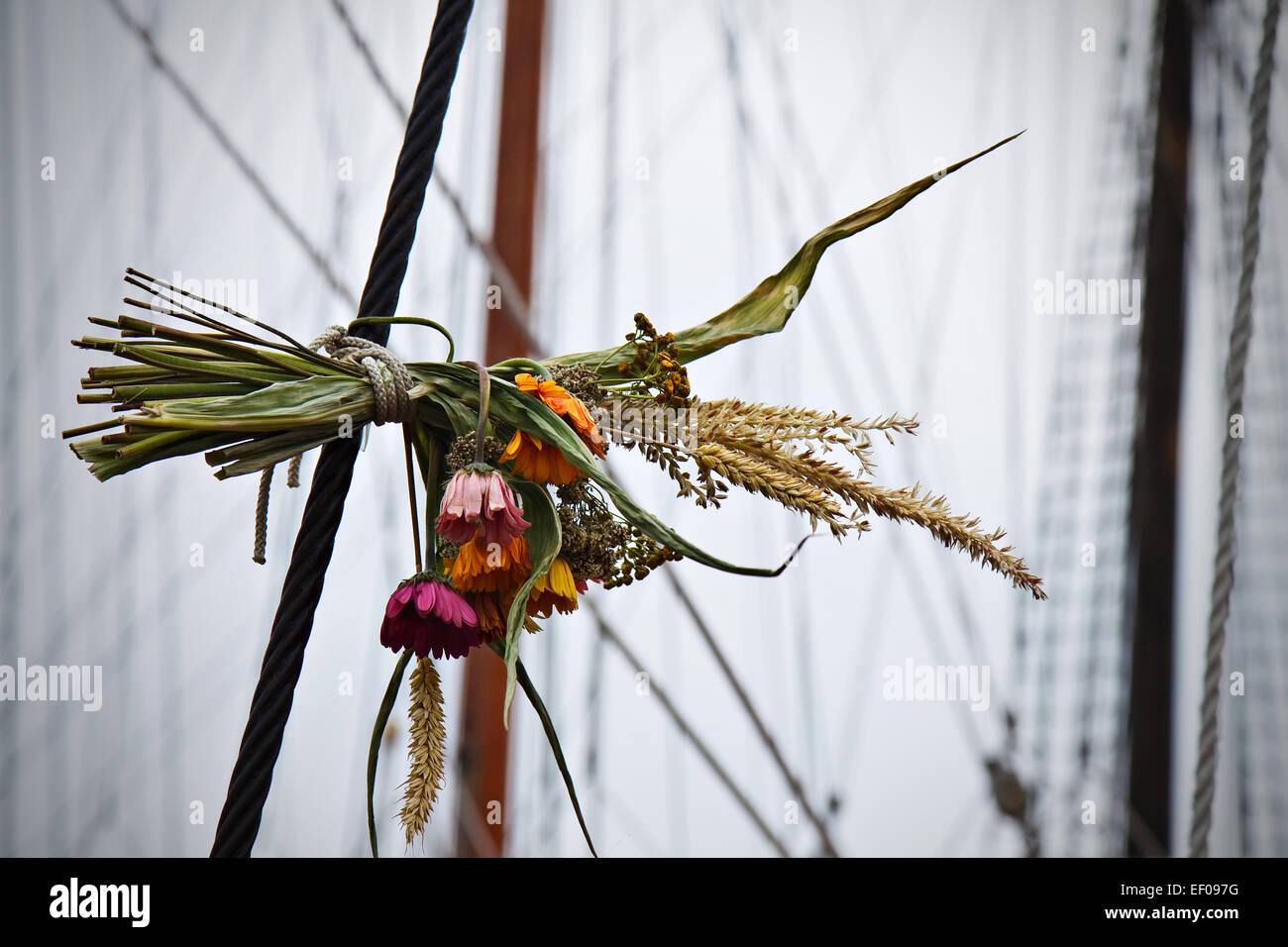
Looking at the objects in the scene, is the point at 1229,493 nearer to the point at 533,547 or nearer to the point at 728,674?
the point at 728,674

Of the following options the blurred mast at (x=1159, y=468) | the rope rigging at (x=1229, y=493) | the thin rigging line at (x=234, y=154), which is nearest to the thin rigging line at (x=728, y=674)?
the rope rigging at (x=1229, y=493)

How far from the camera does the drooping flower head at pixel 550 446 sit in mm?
342

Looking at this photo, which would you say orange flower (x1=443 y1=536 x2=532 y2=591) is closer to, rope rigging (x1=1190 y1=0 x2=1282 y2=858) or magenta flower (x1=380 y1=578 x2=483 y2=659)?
magenta flower (x1=380 y1=578 x2=483 y2=659)

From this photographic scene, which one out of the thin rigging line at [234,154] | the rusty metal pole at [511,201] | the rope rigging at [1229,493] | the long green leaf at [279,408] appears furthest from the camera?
the rusty metal pole at [511,201]

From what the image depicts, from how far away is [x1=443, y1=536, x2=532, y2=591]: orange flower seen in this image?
13.1 inches

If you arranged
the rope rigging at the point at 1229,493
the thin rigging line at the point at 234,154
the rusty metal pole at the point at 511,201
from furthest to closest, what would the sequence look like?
1. the rusty metal pole at the point at 511,201
2. the thin rigging line at the point at 234,154
3. the rope rigging at the point at 1229,493

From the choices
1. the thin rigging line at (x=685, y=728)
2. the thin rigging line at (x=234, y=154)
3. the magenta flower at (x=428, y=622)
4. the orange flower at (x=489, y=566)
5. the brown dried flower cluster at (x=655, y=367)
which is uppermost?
the thin rigging line at (x=234, y=154)

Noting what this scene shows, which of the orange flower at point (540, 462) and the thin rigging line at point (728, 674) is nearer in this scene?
the orange flower at point (540, 462)

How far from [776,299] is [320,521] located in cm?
20

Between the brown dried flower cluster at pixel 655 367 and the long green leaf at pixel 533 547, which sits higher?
the brown dried flower cluster at pixel 655 367

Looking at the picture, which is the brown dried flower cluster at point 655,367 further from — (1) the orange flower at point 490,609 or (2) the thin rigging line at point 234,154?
(2) the thin rigging line at point 234,154

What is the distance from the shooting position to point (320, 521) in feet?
1.13

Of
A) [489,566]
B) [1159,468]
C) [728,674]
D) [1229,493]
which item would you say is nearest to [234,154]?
[728,674]
